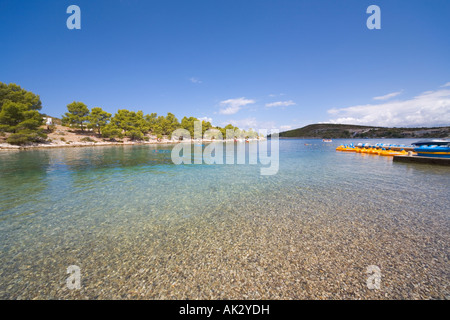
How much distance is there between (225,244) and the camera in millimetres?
5570

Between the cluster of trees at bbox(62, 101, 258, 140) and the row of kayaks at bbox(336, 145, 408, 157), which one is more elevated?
the cluster of trees at bbox(62, 101, 258, 140)

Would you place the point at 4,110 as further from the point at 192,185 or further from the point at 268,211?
the point at 268,211

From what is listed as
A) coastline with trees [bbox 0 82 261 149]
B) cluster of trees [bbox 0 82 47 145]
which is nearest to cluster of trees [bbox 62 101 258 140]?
coastline with trees [bbox 0 82 261 149]

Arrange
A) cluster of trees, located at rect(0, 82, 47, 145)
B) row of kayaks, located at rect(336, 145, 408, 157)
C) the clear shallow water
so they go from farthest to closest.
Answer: cluster of trees, located at rect(0, 82, 47, 145)
row of kayaks, located at rect(336, 145, 408, 157)
the clear shallow water

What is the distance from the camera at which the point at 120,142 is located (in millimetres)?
82250

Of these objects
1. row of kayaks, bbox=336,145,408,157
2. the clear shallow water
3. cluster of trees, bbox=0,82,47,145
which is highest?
cluster of trees, bbox=0,82,47,145

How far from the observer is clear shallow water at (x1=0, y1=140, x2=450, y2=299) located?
385 cm
